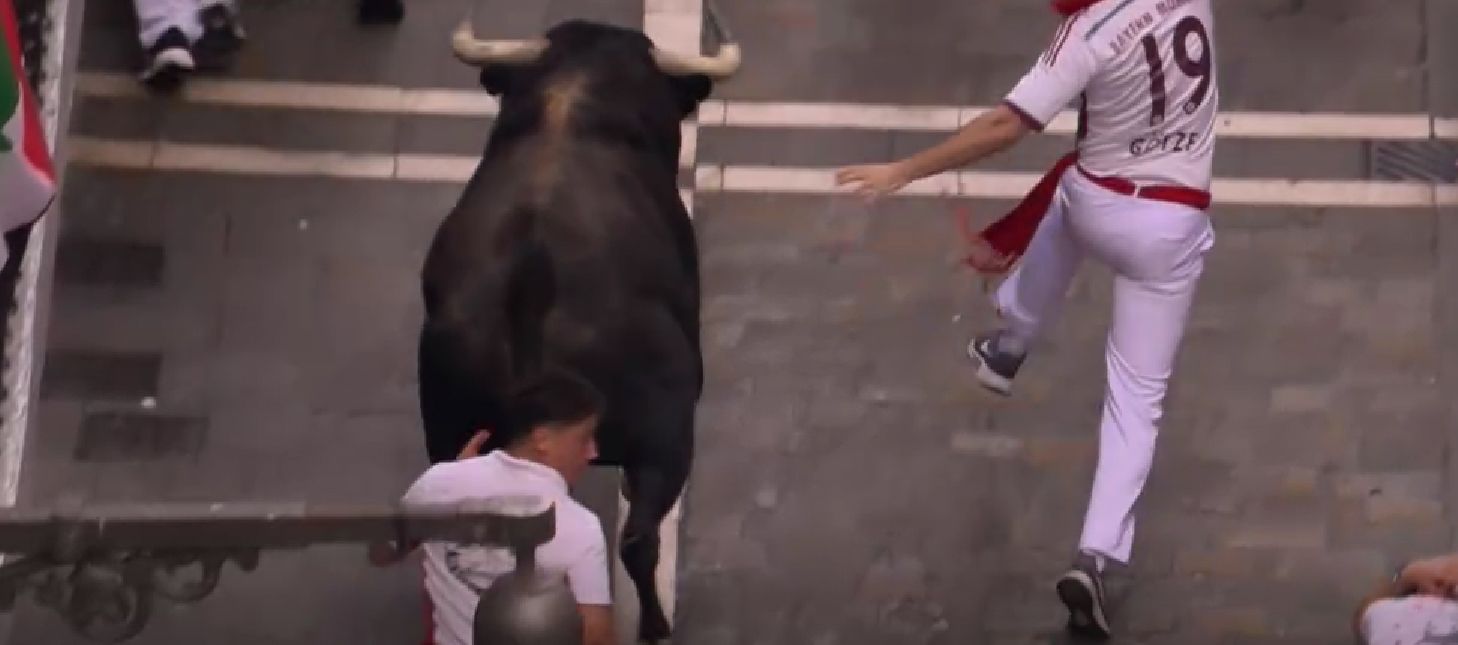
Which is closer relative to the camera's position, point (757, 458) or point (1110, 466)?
point (1110, 466)

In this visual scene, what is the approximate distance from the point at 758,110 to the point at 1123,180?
2.66 metres

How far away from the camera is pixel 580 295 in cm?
515

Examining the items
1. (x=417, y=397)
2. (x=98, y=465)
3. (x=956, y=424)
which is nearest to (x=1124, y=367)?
(x=956, y=424)

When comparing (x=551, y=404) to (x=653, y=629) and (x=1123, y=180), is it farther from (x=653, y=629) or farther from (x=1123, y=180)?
(x=1123, y=180)

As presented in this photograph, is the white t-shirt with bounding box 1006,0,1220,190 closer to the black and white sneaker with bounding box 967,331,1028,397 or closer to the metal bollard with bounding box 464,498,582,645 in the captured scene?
the black and white sneaker with bounding box 967,331,1028,397

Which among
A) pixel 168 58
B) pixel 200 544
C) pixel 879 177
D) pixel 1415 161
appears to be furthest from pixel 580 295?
pixel 1415 161

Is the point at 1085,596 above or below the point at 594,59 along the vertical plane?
below

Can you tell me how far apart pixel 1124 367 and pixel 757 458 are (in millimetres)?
1420

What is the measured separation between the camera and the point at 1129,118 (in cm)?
551

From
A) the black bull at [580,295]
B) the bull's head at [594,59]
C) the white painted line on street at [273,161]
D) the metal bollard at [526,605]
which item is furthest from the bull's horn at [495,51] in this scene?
the metal bollard at [526,605]

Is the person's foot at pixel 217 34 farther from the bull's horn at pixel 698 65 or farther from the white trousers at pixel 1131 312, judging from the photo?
the white trousers at pixel 1131 312

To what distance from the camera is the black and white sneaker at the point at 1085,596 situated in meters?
5.81

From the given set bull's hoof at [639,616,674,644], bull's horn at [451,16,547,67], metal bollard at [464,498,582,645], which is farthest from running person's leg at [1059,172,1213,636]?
metal bollard at [464,498,582,645]

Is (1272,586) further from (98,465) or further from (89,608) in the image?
(89,608)
